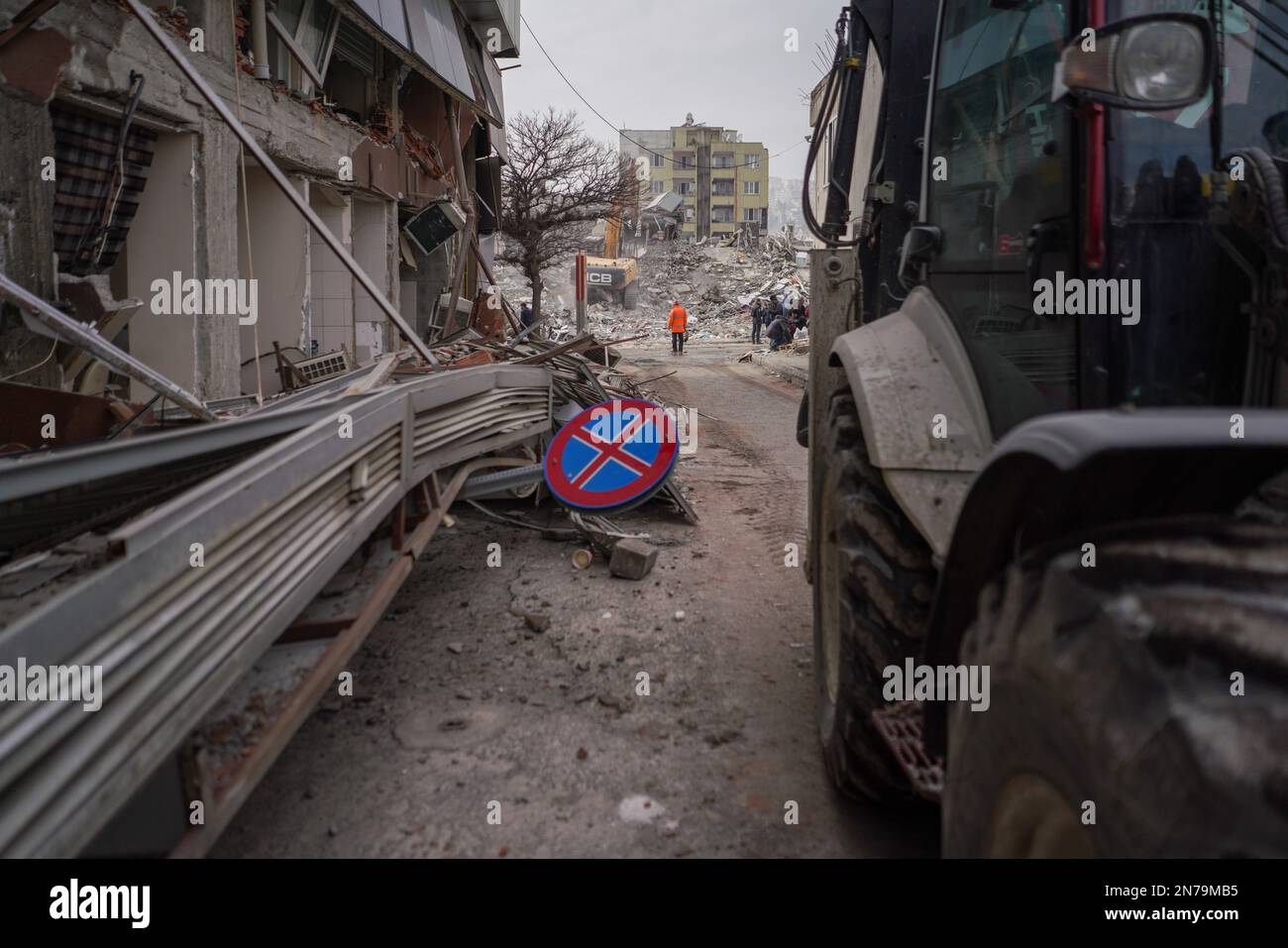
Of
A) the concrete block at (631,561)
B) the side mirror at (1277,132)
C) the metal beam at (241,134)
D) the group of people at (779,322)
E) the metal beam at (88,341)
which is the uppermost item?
the group of people at (779,322)

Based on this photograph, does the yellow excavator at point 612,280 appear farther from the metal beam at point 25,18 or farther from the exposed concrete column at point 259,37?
the metal beam at point 25,18

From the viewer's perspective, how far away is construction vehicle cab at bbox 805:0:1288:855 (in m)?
1.12

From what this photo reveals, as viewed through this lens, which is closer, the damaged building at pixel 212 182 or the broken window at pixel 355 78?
the damaged building at pixel 212 182

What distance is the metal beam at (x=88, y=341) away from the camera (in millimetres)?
3600

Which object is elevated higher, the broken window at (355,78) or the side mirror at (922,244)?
the broken window at (355,78)

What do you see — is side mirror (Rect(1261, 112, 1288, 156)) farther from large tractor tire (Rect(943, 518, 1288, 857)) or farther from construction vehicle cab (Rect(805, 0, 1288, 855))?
large tractor tire (Rect(943, 518, 1288, 857))

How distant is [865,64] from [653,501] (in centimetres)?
381

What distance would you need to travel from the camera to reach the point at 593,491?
206 inches

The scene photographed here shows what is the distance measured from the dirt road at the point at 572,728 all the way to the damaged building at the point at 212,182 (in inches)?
79.2

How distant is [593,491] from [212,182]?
19.9 feet

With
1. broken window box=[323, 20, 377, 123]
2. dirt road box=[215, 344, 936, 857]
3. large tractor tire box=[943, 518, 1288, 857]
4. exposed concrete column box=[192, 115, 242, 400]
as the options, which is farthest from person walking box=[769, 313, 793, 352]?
large tractor tire box=[943, 518, 1288, 857]

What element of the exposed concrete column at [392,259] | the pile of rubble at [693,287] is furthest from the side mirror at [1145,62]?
the pile of rubble at [693,287]

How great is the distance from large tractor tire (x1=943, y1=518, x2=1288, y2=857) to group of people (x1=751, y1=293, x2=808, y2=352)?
2656 cm

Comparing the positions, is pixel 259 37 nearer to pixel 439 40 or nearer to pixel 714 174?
pixel 439 40
